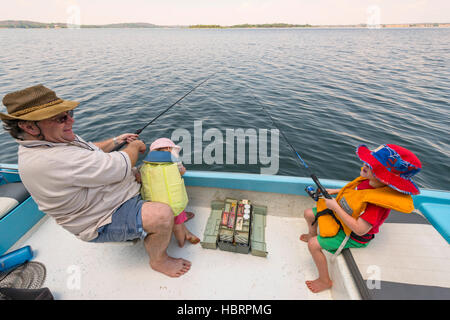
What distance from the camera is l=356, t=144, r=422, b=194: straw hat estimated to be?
146cm

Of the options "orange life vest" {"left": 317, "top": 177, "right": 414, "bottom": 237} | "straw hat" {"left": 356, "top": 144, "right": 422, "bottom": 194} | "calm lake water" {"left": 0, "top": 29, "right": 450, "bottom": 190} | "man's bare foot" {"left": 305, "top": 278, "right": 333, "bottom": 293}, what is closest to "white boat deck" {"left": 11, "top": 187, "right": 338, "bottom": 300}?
"man's bare foot" {"left": 305, "top": 278, "right": 333, "bottom": 293}

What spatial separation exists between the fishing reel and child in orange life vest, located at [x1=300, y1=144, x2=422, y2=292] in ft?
0.26

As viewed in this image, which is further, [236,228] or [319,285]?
[236,228]

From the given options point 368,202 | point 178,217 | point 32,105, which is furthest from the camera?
point 178,217

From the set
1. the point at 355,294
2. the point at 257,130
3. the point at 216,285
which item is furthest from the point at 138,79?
the point at 355,294

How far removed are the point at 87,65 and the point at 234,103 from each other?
42.0 feet

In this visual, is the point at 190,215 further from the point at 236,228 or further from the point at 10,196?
the point at 10,196

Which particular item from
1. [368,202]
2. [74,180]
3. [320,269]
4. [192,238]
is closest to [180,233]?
[192,238]

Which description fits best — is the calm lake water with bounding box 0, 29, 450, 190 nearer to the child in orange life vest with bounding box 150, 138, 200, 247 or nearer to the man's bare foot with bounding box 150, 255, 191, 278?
the child in orange life vest with bounding box 150, 138, 200, 247

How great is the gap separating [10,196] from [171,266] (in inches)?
81.5

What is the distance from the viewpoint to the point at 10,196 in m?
2.38

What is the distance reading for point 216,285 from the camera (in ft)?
6.72
